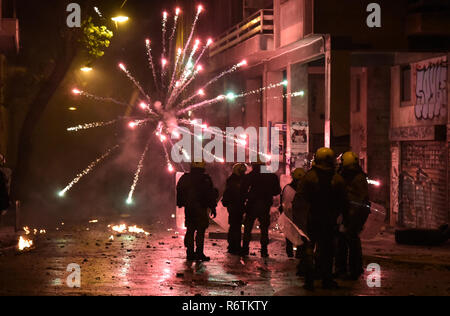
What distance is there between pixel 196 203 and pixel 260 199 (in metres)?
1.42

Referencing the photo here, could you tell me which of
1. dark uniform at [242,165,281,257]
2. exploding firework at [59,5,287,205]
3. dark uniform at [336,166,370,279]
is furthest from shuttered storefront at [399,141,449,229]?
exploding firework at [59,5,287,205]

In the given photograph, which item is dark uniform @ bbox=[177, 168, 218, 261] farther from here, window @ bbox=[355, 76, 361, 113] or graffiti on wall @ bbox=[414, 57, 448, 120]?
window @ bbox=[355, 76, 361, 113]

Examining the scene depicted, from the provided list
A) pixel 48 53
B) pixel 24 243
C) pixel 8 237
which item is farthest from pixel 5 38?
pixel 24 243

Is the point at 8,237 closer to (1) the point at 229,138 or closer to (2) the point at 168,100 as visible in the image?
(1) the point at 229,138

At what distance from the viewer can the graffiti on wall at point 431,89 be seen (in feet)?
66.7

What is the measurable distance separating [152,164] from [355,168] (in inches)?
1000

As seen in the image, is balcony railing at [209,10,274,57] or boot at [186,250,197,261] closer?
boot at [186,250,197,261]

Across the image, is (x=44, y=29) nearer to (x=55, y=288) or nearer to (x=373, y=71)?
(x=373, y=71)

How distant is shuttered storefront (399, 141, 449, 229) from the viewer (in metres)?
20.4

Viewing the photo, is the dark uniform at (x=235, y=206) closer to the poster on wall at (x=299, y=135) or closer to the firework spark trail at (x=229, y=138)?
the poster on wall at (x=299, y=135)

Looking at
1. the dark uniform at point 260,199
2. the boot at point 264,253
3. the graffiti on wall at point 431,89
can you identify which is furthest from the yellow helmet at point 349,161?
the graffiti on wall at point 431,89

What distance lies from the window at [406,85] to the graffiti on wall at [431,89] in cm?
82

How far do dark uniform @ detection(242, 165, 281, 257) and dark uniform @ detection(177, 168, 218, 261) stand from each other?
43.3 inches
